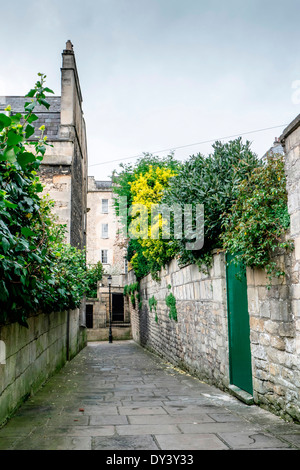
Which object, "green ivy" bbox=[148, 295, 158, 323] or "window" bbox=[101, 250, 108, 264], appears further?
"window" bbox=[101, 250, 108, 264]

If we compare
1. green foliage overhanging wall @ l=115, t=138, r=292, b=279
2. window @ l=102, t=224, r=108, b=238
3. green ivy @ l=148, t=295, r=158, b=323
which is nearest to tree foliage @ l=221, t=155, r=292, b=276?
green foliage overhanging wall @ l=115, t=138, r=292, b=279

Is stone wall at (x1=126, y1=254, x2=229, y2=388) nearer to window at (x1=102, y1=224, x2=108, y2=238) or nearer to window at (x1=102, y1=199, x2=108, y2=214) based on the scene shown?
window at (x1=102, y1=224, x2=108, y2=238)

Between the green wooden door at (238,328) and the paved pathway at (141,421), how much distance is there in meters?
0.33

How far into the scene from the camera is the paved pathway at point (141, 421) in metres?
3.13

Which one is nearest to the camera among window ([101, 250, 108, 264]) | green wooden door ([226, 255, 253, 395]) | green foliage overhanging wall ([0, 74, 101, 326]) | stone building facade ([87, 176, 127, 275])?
green foliage overhanging wall ([0, 74, 101, 326])

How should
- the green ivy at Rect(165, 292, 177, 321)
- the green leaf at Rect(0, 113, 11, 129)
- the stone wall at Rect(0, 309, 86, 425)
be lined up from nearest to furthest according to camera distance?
the green leaf at Rect(0, 113, 11, 129)
the stone wall at Rect(0, 309, 86, 425)
the green ivy at Rect(165, 292, 177, 321)

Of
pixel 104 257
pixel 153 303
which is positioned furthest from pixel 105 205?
pixel 153 303

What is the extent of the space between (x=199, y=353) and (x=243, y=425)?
11.3 ft

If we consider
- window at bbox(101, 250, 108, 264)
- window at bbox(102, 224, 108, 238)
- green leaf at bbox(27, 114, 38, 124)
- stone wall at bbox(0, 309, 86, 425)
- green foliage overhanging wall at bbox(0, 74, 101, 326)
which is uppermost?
window at bbox(102, 224, 108, 238)

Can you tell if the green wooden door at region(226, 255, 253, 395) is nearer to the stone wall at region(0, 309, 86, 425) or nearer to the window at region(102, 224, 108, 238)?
the stone wall at region(0, 309, 86, 425)

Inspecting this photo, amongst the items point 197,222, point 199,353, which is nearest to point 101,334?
point 199,353

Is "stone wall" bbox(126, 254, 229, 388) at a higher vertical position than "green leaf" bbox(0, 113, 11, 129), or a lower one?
lower

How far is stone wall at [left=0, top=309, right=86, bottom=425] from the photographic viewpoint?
401 centimetres

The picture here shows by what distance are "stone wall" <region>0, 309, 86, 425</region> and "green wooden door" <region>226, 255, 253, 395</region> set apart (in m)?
2.92
